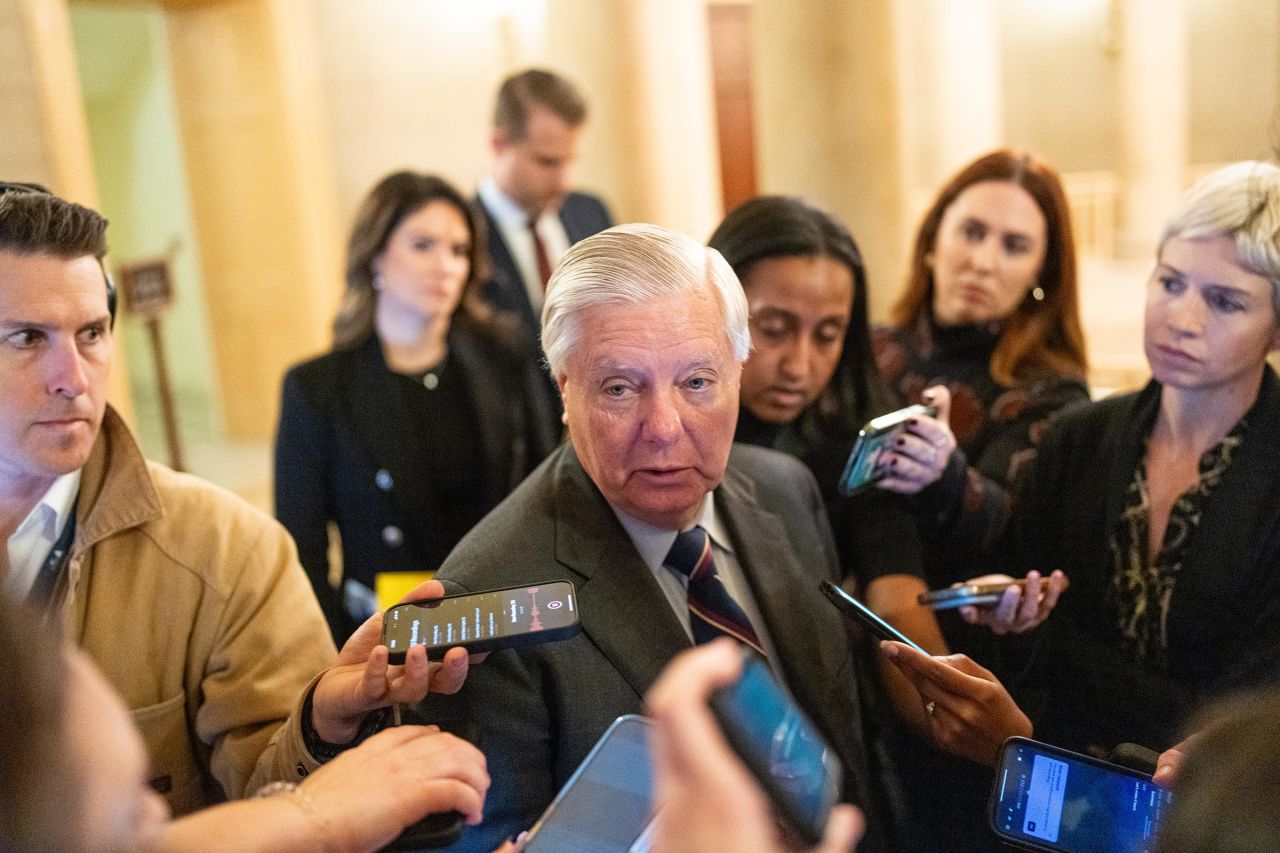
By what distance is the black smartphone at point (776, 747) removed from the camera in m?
0.78

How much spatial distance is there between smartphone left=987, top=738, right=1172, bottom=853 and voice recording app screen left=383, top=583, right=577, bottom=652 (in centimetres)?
63

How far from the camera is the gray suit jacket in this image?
1.33m

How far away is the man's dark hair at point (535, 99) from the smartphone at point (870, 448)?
2.24 meters

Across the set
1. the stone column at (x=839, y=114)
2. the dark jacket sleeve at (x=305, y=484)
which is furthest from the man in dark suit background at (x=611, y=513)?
the stone column at (x=839, y=114)

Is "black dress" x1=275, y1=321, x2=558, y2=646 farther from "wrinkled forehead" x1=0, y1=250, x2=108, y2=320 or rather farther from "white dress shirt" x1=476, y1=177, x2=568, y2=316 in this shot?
"wrinkled forehead" x1=0, y1=250, x2=108, y2=320

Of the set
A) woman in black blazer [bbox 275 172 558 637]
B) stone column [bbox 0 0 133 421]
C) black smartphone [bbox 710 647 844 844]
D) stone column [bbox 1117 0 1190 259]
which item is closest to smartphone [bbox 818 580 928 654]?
black smartphone [bbox 710 647 844 844]

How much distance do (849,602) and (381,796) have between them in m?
0.74

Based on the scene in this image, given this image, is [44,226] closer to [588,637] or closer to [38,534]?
[38,534]

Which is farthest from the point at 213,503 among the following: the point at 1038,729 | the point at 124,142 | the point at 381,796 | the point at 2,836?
the point at 124,142

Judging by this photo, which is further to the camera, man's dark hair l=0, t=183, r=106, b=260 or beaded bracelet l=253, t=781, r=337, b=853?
man's dark hair l=0, t=183, r=106, b=260

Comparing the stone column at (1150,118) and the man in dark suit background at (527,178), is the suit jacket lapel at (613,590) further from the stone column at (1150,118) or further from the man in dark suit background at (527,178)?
the stone column at (1150,118)

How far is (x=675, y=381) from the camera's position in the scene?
1.43 meters

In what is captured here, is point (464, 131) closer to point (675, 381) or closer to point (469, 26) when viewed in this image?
point (469, 26)

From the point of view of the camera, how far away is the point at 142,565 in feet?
4.99
